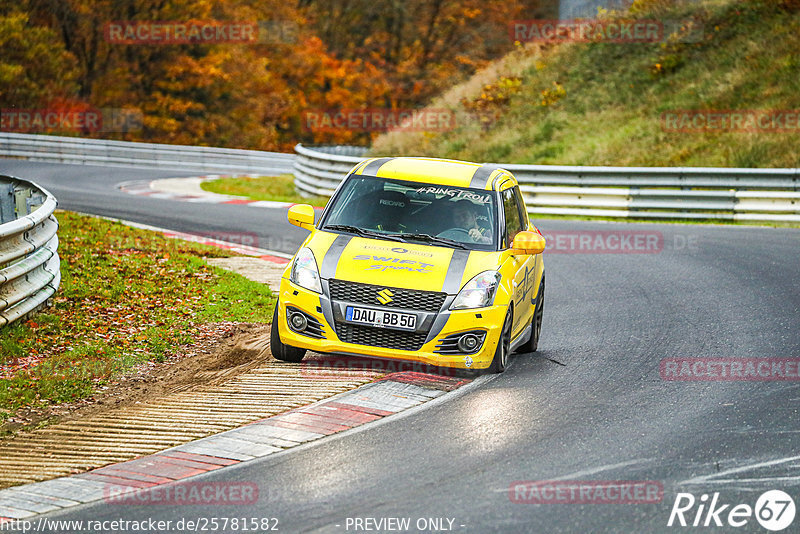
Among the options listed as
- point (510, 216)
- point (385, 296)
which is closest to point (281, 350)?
point (385, 296)

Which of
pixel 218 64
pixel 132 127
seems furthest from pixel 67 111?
pixel 218 64

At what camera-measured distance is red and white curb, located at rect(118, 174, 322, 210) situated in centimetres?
2442

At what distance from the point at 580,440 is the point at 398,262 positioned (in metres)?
2.48

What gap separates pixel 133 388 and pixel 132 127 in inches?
1769

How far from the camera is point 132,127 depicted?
5128cm

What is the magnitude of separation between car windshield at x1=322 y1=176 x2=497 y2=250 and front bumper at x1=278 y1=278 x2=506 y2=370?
93 cm

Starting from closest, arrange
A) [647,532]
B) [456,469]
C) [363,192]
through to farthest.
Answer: [647,532]
[456,469]
[363,192]

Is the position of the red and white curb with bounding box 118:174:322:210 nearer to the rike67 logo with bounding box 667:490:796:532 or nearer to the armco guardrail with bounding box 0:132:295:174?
the armco guardrail with bounding box 0:132:295:174

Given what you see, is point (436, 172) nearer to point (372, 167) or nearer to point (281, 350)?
point (372, 167)

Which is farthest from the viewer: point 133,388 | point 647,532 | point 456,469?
point 133,388

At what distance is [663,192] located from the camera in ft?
71.3

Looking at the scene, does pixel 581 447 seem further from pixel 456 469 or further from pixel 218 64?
pixel 218 64

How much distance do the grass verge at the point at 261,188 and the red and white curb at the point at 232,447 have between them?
1678cm

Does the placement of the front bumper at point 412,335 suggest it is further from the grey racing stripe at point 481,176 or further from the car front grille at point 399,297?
the grey racing stripe at point 481,176
